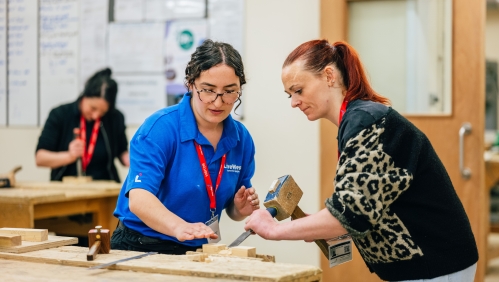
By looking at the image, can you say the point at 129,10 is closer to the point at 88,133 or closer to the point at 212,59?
the point at 88,133

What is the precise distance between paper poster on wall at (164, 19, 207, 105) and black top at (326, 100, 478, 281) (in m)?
2.73

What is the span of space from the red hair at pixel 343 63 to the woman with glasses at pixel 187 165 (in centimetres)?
30

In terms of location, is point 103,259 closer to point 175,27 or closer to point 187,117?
point 187,117

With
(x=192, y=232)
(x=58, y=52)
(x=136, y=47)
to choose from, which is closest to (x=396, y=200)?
(x=192, y=232)

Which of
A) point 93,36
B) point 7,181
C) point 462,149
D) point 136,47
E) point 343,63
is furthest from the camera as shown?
point 93,36

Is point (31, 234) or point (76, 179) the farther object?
point (76, 179)

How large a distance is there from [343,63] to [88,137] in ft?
8.77

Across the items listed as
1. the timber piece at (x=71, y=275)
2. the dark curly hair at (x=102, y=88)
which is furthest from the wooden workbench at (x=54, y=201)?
the timber piece at (x=71, y=275)

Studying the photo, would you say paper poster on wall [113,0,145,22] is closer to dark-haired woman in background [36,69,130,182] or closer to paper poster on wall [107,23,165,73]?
paper poster on wall [107,23,165,73]

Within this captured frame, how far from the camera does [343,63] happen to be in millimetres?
1912

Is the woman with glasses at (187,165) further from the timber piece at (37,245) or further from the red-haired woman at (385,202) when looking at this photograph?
the red-haired woman at (385,202)

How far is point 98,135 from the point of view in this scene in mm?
4234

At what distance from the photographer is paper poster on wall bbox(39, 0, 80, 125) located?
4852mm

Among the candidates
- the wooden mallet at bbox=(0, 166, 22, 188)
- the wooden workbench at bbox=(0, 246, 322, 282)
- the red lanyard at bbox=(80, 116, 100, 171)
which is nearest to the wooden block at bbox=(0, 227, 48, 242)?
the wooden workbench at bbox=(0, 246, 322, 282)
